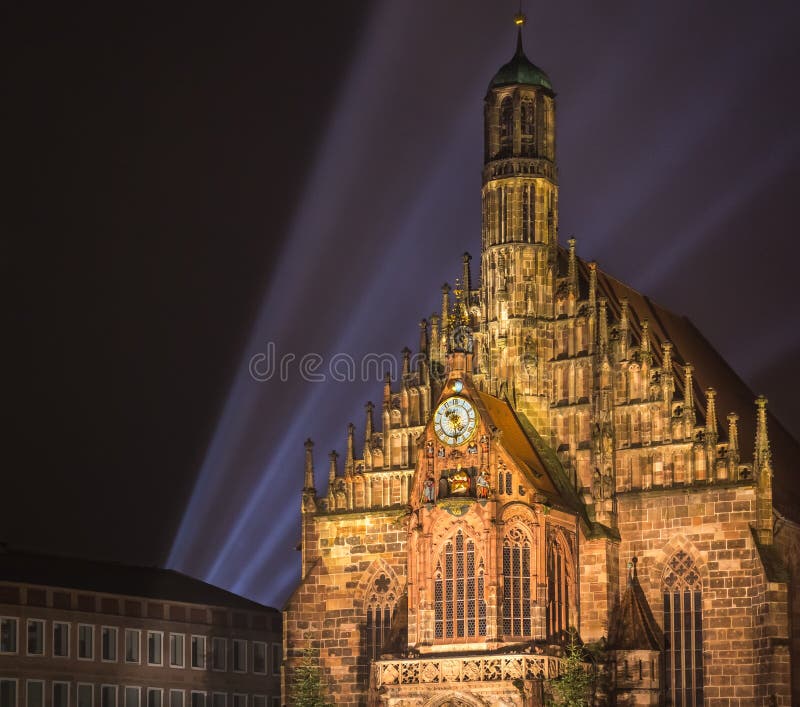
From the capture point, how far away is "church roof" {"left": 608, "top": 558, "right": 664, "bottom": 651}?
113562mm

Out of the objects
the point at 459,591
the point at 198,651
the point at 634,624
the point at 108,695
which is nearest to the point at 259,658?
the point at 198,651

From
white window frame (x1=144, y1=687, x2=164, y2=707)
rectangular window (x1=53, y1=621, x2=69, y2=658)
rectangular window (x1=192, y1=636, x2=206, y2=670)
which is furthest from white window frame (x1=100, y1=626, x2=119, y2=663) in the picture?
rectangular window (x1=192, y1=636, x2=206, y2=670)

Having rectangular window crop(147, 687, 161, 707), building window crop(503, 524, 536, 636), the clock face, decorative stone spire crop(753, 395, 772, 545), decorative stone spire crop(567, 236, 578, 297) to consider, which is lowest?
rectangular window crop(147, 687, 161, 707)

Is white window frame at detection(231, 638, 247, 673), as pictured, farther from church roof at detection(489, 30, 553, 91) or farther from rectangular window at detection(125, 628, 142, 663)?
church roof at detection(489, 30, 553, 91)

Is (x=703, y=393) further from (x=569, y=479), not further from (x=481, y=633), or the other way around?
(x=481, y=633)

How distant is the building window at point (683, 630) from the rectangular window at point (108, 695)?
4171 centimetres

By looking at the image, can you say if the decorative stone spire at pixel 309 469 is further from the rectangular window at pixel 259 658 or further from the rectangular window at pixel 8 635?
the rectangular window at pixel 259 658

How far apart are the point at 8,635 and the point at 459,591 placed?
34310 mm

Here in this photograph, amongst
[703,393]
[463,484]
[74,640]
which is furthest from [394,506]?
[74,640]

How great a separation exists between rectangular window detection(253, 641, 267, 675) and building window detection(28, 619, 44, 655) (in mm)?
18355

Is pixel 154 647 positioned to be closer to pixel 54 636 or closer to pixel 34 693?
pixel 54 636

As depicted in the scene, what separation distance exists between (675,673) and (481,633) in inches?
402

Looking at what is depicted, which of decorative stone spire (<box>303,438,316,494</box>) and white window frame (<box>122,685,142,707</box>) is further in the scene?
white window frame (<box>122,685,142,707</box>)

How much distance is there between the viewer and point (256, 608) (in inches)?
6019
